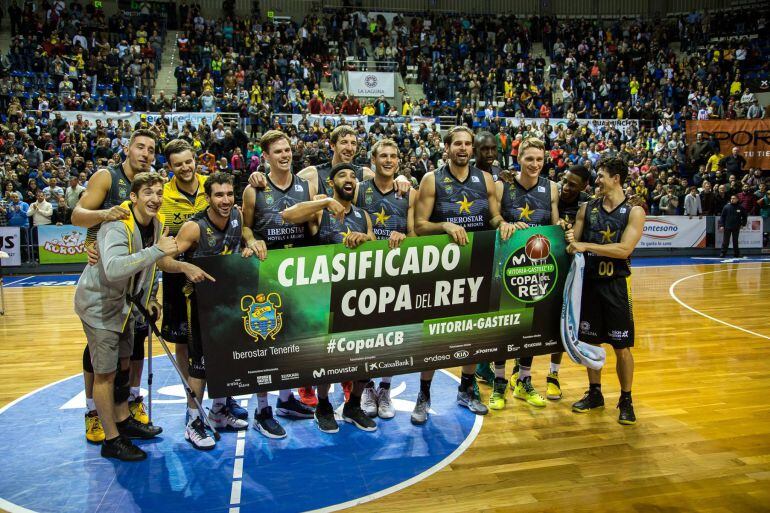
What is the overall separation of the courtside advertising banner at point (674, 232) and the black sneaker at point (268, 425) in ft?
46.5

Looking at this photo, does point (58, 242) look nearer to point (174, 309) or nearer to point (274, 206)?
point (174, 309)

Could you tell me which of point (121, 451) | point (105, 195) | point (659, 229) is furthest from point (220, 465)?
point (659, 229)

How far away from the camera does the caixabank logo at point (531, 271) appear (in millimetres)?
5215

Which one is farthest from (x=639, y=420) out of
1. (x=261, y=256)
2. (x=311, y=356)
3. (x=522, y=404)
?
(x=261, y=256)

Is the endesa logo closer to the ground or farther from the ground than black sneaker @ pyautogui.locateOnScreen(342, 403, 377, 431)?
farther from the ground

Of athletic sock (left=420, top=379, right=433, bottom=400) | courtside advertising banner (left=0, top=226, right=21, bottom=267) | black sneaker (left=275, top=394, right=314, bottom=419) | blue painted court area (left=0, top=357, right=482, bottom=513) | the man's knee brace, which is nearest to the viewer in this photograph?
blue painted court area (left=0, top=357, right=482, bottom=513)

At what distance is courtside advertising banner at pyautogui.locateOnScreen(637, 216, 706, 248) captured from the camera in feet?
55.5

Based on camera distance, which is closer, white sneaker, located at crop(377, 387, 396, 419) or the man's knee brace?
the man's knee brace

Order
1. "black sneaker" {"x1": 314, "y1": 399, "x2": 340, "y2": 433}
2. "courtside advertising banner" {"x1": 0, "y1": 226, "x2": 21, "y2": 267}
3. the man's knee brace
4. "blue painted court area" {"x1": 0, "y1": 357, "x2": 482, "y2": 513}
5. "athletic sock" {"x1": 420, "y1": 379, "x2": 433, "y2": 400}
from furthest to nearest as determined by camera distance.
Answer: "courtside advertising banner" {"x1": 0, "y1": 226, "x2": 21, "y2": 267}, "athletic sock" {"x1": 420, "y1": 379, "x2": 433, "y2": 400}, "black sneaker" {"x1": 314, "y1": 399, "x2": 340, "y2": 433}, the man's knee brace, "blue painted court area" {"x1": 0, "y1": 357, "x2": 482, "y2": 513}

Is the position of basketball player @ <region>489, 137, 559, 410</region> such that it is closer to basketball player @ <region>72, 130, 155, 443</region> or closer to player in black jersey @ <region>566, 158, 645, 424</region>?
player in black jersey @ <region>566, 158, 645, 424</region>

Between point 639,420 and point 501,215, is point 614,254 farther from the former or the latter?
point 639,420

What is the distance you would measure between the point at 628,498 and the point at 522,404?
1832 mm

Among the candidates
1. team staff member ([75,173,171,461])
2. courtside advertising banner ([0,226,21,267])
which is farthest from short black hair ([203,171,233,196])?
courtside advertising banner ([0,226,21,267])

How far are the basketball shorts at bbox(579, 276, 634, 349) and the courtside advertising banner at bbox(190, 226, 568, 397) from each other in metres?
0.33
